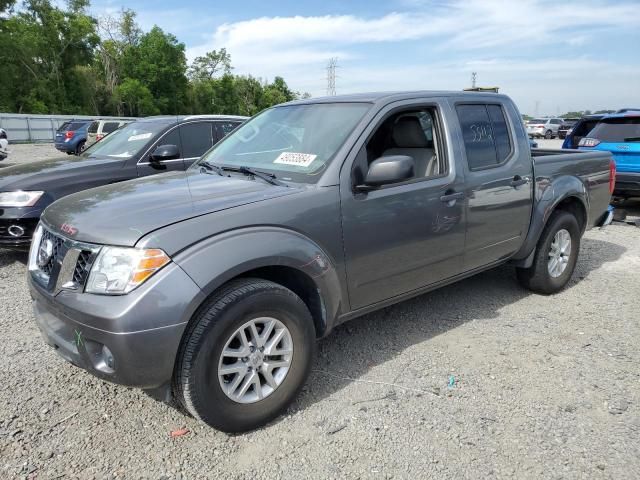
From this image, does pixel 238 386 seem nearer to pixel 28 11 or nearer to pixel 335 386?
pixel 335 386

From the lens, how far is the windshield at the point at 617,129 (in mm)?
8641

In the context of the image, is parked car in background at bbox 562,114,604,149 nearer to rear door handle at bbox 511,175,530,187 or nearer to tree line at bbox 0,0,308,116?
rear door handle at bbox 511,175,530,187

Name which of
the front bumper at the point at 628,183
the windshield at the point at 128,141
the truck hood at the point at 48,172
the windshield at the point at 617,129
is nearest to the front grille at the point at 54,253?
the truck hood at the point at 48,172

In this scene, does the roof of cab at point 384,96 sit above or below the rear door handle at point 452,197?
above

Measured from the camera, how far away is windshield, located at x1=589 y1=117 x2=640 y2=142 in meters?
8.64

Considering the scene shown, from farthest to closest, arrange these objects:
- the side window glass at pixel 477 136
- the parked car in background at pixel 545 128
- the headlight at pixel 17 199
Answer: the parked car in background at pixel 545 128 → the headlight at pixel 17 199 → the side window glass at pixel 477 136

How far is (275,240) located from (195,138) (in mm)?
4403

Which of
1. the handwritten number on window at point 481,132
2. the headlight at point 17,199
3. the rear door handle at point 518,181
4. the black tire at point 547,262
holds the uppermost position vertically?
the handwritten number on window at point 481,132

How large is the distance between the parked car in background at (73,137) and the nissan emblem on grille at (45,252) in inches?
817

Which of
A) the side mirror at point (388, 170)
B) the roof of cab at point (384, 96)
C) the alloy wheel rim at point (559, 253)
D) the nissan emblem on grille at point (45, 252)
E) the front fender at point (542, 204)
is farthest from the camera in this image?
the alloy wheel rim at point (559, 253)

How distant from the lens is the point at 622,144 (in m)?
8.55

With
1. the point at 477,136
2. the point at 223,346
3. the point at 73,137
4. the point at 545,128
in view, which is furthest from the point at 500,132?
the point at 545,128

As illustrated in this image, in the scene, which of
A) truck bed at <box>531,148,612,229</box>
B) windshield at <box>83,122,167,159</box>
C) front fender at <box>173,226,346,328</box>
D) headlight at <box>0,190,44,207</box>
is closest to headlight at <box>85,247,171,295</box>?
front fender at <box>173,226,346,328</box>

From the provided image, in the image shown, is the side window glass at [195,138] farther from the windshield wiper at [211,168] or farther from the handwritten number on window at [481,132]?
the handwritten number on window at [481,132]
